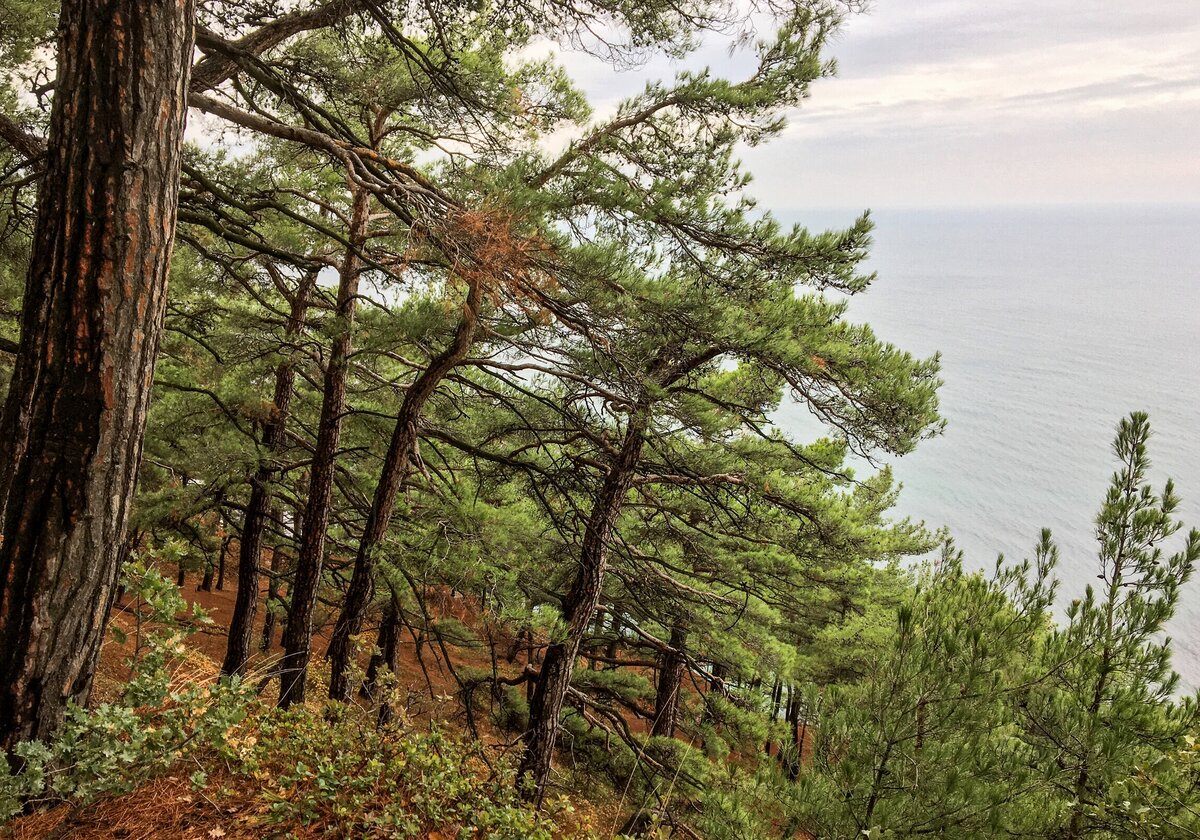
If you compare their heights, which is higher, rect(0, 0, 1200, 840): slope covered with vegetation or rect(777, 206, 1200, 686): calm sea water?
rect(777, 206, 1200, 686): calm sea water

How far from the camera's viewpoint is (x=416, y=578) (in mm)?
5805

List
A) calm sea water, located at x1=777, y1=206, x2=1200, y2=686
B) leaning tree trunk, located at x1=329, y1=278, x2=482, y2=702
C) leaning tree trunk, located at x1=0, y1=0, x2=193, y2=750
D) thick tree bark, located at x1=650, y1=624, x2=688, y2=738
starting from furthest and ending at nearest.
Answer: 1. calm sea water, located at x1=777, y1=206, x2=1200, y2=686
2. thick tree bark, located at x1=650, y1=624, x2=688, y2=738
3. leaning tree trunk, located at x1=329, y1=278, x2=482, y2=702
4. leaning tree trunk, located at x1=0, y1=0, x2=193, y2=750

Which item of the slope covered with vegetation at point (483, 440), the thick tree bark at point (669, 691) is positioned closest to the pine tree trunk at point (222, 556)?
the slope covered with vegetation at point (483, 440)

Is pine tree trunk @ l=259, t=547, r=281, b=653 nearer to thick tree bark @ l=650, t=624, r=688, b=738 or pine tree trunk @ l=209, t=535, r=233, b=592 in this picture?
pine tree trunk @ l=209, t=535, r=233, b=592

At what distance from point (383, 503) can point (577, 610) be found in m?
1.94

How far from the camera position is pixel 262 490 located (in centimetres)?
763

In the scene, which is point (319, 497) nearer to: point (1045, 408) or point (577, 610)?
point (577, 610)

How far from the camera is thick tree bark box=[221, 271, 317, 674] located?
7.46 metres

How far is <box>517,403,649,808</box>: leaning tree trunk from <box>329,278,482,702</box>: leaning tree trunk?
64.3 inches

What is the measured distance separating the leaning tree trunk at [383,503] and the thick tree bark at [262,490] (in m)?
1.95

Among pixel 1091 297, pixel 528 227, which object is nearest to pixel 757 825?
pixel 528 227

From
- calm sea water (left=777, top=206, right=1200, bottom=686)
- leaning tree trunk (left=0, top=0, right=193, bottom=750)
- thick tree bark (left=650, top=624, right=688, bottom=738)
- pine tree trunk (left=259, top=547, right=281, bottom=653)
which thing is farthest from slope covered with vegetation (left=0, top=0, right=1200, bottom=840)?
calm sea water (left=777, top=206, right=1200, bottom=686)

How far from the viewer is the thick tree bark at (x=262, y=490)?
24.5ft

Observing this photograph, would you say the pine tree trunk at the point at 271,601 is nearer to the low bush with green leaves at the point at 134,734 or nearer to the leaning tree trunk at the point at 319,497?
the leaning tree trunk at the point at 319,497
